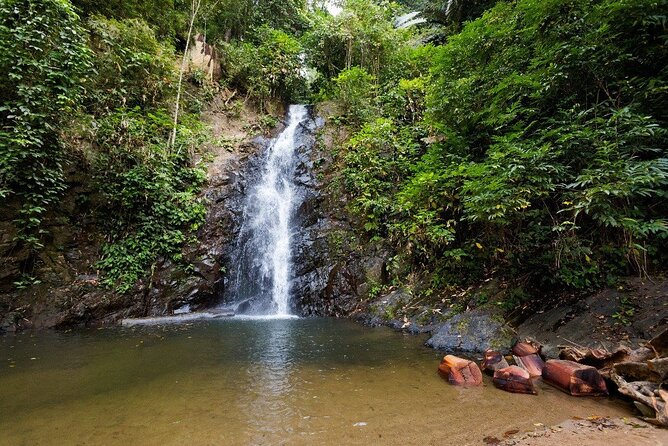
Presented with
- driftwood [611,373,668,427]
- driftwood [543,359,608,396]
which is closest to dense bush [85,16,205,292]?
driftwood [543,359,608,396]

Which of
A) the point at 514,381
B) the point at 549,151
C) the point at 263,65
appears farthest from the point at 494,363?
the point at 263,65

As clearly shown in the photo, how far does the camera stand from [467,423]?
2.55m

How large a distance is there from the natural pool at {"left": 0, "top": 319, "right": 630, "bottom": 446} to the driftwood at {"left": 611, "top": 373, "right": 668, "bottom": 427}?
151 mm

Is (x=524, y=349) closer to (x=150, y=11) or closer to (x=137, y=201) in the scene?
(x=137, y=201)

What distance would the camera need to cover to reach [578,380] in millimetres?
3053

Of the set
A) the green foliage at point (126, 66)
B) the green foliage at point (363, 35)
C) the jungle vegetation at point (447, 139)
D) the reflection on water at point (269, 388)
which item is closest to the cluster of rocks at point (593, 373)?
the jungle vegetation at point (447, 139)

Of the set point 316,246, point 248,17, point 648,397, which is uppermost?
point 248,17

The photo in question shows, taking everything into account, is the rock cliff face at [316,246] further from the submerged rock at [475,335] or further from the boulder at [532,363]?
the boulder at [532,363]

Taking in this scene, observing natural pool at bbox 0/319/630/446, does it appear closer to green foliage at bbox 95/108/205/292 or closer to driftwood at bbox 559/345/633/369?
driftwood at bbox 559/345/633/369

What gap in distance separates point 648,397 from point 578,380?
0.51 m

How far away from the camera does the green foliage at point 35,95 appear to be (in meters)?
6.39

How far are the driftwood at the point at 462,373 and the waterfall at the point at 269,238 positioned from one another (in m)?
5.47

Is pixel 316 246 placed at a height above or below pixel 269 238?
below

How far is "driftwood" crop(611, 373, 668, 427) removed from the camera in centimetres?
239
